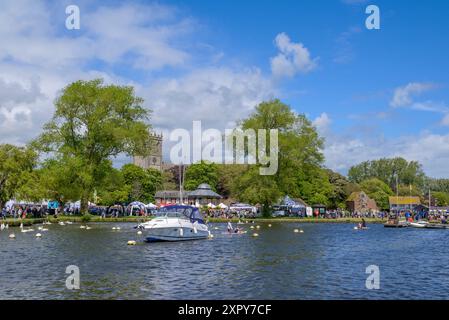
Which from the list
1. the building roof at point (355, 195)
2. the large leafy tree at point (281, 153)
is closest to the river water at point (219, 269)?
the large leafy tree at point (281, 153)

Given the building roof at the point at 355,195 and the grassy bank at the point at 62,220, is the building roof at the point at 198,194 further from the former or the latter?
the building roof at the point at 355,195

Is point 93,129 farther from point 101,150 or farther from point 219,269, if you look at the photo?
point 219,269

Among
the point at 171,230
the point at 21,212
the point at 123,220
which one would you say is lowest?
the point at 123,220

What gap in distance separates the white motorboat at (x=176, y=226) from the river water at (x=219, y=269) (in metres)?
1.68

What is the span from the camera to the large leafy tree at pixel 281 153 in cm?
9231

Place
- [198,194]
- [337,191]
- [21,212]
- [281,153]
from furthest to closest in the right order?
[337,191] < [198,194] < [281,153] < [21,212]

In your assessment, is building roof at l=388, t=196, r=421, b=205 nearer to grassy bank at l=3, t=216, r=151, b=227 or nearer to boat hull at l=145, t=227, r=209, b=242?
grassy bank at l=3, t=216, r=151, b=227

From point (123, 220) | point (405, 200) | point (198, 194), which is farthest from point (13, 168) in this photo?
point (405, 200)

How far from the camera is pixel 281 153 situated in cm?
9469

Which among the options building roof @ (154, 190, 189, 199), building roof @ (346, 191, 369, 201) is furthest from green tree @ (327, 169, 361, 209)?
building roof @ (154, 190, 189, 199)

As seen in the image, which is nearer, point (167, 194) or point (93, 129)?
point (93, 129)

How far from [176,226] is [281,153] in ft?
156

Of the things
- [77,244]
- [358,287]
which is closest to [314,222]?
[77,244]

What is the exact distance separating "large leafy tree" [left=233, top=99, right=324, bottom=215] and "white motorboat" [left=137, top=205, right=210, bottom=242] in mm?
36810
